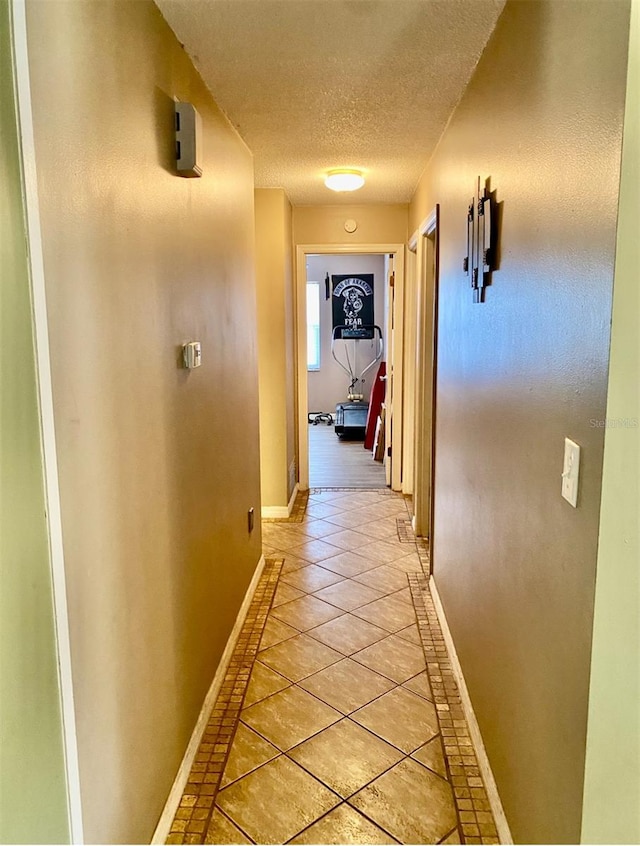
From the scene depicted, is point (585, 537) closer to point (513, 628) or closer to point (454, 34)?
point (513, 628)

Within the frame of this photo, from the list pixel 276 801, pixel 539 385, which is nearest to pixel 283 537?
pixel 276 801

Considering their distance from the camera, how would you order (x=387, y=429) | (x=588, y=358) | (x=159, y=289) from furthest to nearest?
(x=387, y=429), (x=159, y=289), (x=588, y=358)

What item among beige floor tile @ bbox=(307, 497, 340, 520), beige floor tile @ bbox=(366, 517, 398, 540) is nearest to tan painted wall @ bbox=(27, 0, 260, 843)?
beige floor tile @ bbox=(366, 517, 398, 540)

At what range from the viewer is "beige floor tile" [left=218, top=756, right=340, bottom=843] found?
163 cm

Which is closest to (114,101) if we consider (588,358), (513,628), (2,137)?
(2,137)

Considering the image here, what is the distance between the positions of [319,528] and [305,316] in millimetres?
1743

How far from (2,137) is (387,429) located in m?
4.40

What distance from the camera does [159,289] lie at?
5.20 feet

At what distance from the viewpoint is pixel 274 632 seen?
2.70 m

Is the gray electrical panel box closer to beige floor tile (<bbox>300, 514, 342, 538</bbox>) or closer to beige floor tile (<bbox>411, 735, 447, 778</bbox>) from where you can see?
beige floor tile (<bbox>411, 735, 447, 778</bbox>)

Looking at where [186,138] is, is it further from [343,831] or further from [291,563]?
[291,563]

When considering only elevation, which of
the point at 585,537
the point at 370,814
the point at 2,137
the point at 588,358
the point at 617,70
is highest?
the point at 617,70

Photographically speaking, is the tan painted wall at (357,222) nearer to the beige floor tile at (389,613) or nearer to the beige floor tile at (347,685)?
the beige floor tile at (389,613)

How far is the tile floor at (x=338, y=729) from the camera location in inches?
64.7
